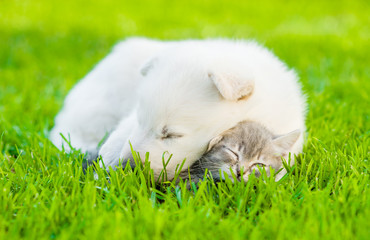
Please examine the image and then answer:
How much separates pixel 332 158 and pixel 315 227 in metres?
0.81

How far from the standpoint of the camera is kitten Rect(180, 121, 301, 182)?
233 cm

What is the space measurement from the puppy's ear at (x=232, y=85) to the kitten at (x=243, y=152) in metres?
0.18

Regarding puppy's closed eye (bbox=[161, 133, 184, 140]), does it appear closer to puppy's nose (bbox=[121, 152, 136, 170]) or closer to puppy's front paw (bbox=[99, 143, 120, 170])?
puppy's nose (bbox=[121, 152, 136, 170])

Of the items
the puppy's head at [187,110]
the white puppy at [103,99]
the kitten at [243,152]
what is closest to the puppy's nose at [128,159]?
the puppy's head at [187,110]

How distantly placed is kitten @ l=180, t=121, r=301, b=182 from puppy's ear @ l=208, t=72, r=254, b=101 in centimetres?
18

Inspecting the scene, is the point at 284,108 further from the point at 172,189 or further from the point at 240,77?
the point at 172,189

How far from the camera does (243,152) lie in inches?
92.4

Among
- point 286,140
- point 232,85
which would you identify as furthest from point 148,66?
point 286,140

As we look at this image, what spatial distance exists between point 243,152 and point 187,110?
1.29 ft

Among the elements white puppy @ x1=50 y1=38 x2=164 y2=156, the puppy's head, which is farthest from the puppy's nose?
white puppy @ x1=50 y1=38 x2=164 y2=156

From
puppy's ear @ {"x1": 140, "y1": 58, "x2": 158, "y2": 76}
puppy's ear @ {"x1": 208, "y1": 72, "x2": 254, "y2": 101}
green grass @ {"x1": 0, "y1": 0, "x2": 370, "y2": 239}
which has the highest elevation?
puppy's ear @ {"x1": 140, "y1": 58, "x2": 158, "y2": 76}

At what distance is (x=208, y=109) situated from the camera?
2447mm

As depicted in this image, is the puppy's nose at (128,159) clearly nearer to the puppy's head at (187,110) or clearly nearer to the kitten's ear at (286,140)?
the puppy's head at (187,110)

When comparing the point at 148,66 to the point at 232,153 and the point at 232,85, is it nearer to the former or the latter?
the point at 232,85
